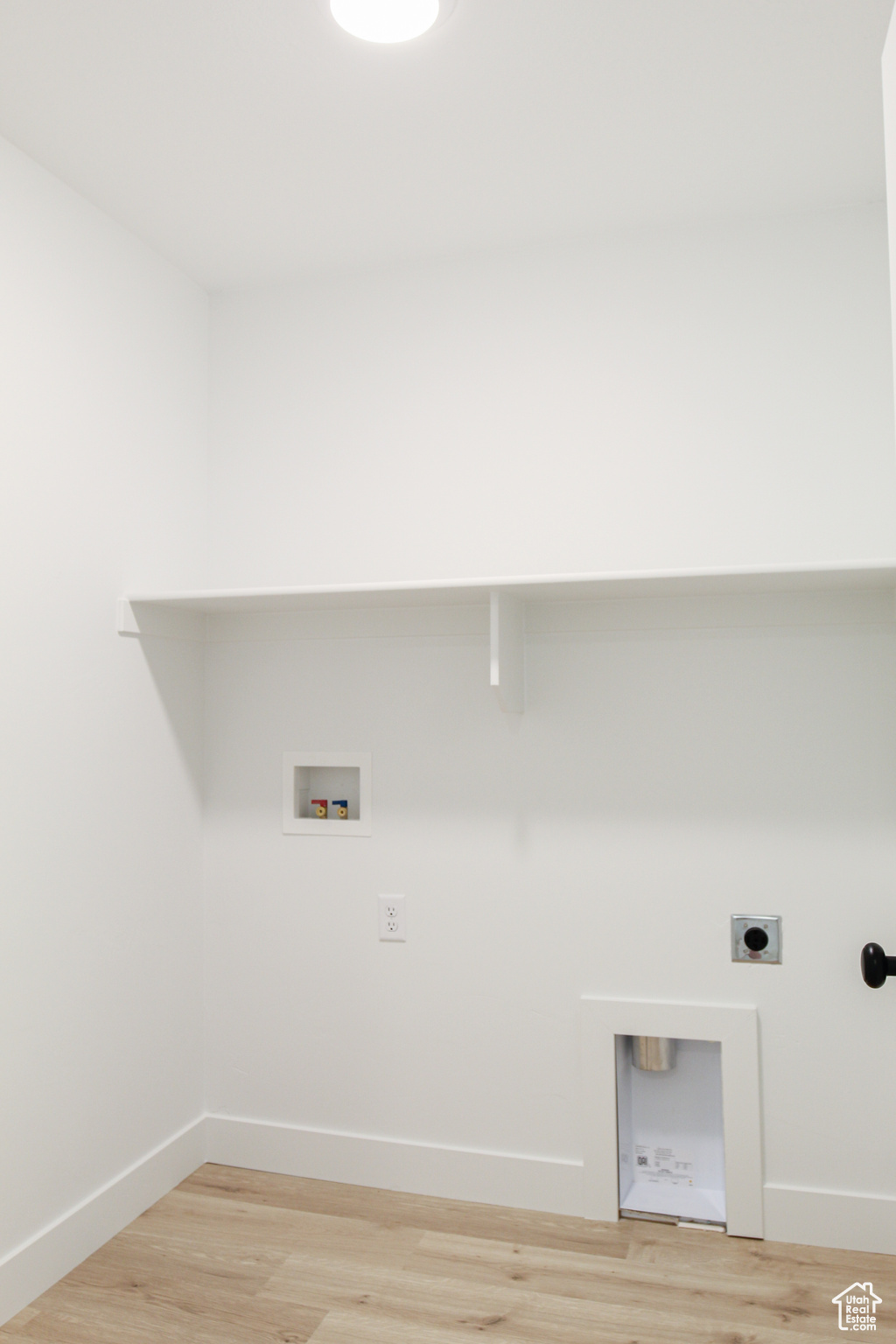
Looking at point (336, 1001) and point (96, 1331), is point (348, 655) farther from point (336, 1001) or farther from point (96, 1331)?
point (96, 1331)

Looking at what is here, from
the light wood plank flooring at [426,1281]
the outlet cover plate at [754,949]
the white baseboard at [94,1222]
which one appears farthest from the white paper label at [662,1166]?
the white baseboard at [94,1222]

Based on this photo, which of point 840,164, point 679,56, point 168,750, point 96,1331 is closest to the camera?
point 679,56

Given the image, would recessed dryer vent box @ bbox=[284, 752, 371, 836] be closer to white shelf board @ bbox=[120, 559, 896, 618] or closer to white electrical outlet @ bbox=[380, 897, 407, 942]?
white electrical outlet @ bbox=[380, 897, 407, 942]

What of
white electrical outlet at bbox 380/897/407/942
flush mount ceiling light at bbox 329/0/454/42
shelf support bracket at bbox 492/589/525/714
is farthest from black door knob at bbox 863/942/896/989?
flush mount ceiling light at bbox 329/0/454/42

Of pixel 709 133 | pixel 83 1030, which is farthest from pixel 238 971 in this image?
pixel 709 133

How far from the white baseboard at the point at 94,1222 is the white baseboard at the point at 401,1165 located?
0.35ft

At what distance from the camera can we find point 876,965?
156 centimetres

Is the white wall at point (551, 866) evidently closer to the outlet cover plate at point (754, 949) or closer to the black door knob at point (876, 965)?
the outlet cover plate at point (754, 949)

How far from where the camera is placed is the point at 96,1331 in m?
1.71

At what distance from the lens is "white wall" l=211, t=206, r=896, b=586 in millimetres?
2064

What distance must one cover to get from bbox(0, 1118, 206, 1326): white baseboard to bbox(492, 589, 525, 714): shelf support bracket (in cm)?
134

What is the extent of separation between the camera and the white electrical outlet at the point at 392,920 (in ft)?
7.45

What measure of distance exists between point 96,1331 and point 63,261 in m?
2.10

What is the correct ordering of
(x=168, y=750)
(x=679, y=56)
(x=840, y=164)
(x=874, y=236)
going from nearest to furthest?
(x=679, y=56)
(x=840, y=164)
(x=874, y=236)
(x=168, y=750)
